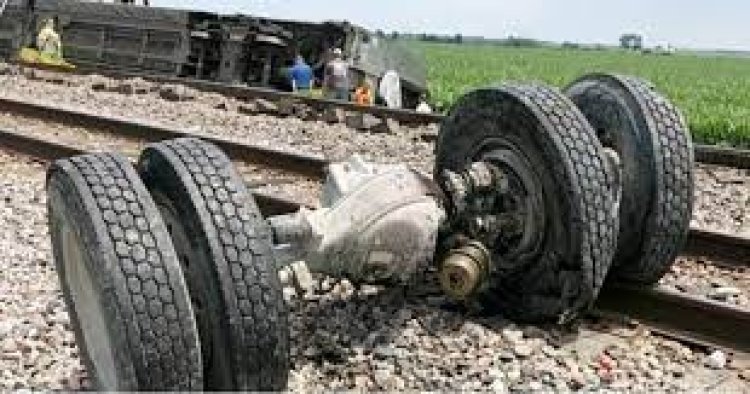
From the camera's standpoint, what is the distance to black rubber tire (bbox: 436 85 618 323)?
15.4ft

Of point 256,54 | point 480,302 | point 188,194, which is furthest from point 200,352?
point 256,54

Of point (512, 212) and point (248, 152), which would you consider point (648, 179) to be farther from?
point (248, 152)

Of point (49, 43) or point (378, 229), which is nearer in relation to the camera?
point (378, 229)

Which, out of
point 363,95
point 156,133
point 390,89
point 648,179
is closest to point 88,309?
point 648,179

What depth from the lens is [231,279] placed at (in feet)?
12.5

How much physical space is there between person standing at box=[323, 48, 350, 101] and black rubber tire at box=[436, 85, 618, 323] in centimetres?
1213

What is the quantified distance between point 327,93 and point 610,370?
514 inches

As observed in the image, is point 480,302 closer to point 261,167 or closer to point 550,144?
point 550,144

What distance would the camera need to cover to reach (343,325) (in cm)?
503

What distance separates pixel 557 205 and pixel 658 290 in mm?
917

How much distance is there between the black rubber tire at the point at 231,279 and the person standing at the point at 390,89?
46.2 feet

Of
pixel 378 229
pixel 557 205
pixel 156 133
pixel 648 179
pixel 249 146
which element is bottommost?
pixel 156 133

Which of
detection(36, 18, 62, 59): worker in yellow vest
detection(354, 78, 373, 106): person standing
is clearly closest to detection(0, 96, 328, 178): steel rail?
detection(354, 78, 373, 106): person standing

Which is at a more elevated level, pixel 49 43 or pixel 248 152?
pixel 49 43
